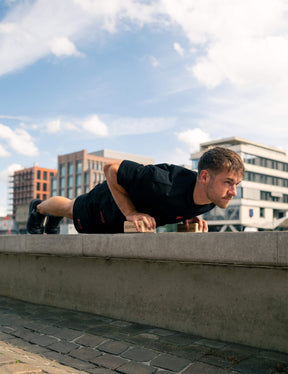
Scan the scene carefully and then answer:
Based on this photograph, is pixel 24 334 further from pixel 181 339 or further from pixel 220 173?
pixel 220 173

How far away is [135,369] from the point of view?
235 cm

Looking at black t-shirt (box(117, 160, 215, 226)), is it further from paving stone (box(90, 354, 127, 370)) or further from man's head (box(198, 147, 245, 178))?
paving stone (box(90, 354, 127, 370))

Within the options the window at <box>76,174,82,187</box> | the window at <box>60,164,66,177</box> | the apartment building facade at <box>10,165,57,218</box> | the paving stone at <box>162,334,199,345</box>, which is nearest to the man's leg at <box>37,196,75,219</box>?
the paving stone at <box>162,334,199,345</box>

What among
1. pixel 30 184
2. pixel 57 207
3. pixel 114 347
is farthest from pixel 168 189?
pixel 30 184

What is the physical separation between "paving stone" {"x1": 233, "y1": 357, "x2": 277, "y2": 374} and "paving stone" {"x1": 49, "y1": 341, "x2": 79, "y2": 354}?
3.69 ft

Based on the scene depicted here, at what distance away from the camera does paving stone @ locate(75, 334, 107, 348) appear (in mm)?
2804

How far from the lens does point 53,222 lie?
17.1ft

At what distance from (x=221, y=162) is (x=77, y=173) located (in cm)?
11287

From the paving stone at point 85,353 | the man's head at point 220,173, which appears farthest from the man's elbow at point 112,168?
the paving stone at point 85,353

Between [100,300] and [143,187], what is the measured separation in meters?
1.08

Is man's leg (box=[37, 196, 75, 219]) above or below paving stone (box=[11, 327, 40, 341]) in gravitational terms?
above

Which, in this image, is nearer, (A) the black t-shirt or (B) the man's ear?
(B) the man's ear

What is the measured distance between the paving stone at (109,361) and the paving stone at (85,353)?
0.05 m

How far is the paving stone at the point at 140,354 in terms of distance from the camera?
2496mm
